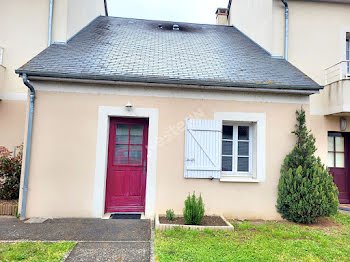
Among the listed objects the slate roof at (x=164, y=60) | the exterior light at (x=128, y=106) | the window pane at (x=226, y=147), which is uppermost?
the slate roof at (x=164, y=60)

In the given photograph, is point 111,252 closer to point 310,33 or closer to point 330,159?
point 330,159

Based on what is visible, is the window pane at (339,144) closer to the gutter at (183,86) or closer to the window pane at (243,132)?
the gutter at (183,86)

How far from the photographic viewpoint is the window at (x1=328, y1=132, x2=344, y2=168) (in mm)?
7352

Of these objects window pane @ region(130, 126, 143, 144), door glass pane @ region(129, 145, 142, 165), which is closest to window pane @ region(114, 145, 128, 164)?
door glass pane @ region(129, 145, 142, 165)

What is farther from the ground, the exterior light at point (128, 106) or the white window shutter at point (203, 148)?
the exterior light at point (128, 106)

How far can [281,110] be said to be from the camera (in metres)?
5.55

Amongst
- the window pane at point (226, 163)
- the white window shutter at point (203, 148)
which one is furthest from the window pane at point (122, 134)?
the window pane at point (226, 163)

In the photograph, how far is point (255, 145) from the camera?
5.56 meters

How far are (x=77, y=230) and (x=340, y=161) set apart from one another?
7.85 meters

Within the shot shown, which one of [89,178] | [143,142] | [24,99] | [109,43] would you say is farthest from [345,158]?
[24,99]

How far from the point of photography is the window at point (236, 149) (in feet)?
18.6

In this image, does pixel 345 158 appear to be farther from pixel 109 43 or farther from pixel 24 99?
pixel 24 99

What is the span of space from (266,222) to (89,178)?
13.5 ft

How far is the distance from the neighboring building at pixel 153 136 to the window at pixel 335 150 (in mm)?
2766
